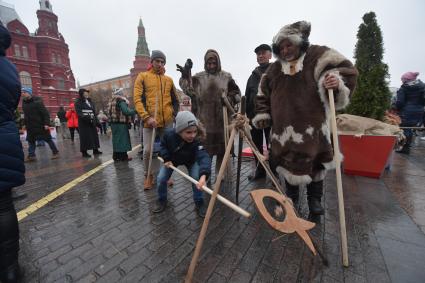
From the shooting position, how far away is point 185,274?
71.7 inches

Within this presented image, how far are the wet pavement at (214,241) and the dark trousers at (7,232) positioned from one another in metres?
0.24

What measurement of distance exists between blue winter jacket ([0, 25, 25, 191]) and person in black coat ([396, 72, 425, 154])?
27.2ft

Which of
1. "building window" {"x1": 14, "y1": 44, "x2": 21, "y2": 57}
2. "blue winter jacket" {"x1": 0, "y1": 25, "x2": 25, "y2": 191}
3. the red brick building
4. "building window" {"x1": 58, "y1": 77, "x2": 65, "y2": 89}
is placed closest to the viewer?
"blue winter jacket" {"x1": 0, "y1": 25, "x2": 25, "y2": 191}

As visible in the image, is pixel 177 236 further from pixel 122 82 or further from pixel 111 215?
pixel 122 82

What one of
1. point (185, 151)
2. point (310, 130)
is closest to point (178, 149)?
point (185, 151)

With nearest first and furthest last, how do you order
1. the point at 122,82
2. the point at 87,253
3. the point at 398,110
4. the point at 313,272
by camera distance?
1. the point at 313,272
2. the point at 87,253
3. the point at 398,110
4. the point at 122,82

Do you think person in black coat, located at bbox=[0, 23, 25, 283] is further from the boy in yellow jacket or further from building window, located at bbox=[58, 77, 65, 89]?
building window, located at bbox=[58, 77, 65, 89]

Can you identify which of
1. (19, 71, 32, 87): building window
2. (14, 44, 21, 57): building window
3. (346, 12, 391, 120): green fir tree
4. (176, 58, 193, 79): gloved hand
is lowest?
(346, 12, 391, 120): green fir tree

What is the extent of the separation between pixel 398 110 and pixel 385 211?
5392mm

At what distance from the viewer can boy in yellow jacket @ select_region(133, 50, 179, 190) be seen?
3770 millimetres

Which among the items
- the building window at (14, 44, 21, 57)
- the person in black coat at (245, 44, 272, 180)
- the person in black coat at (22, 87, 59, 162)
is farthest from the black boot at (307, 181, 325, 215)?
the building window at (14, 44, 21, 57)

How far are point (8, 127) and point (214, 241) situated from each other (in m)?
2.03

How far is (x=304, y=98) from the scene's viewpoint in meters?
2.25

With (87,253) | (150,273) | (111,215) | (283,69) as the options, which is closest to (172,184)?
(111,215)
